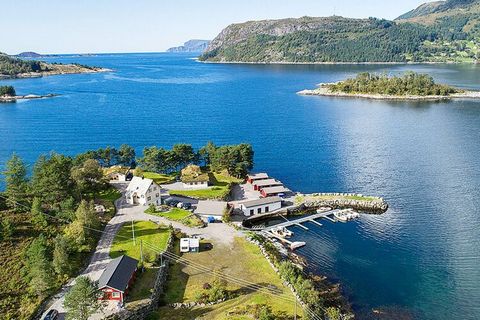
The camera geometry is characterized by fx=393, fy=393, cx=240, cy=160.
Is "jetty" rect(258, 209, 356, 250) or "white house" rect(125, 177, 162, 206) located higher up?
"white house" rect(125, 177, 162, 206)

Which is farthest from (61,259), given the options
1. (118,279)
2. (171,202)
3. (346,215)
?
(346,215)

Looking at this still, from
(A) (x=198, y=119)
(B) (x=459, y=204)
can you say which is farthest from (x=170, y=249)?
(A) (x=198, y=119)

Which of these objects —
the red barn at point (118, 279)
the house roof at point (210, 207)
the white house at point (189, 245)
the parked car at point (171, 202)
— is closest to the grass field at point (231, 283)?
the white house at point (189, 245)

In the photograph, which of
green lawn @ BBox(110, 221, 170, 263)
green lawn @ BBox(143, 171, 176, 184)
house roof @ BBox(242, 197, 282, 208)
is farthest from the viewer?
green lawn @ BBox(143, 171, 176, 184)

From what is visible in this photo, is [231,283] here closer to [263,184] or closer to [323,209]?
[323,209]

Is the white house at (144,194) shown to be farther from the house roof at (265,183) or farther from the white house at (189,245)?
the house roof at (265,183)

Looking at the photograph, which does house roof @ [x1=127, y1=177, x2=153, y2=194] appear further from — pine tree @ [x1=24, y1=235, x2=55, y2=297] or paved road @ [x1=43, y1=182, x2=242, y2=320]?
pine tree @ [x1=24, y1=235, x2=55, y2=297]

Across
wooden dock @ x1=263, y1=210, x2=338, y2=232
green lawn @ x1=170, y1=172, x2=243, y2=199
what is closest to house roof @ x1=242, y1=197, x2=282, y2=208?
wooden dock @ x1=263, y1=210, x2=338, y2=232
